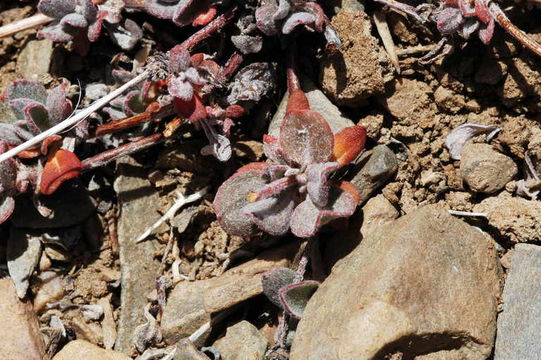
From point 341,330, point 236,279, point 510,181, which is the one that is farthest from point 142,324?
point 510,181

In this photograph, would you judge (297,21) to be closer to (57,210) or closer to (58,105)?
(58,105)

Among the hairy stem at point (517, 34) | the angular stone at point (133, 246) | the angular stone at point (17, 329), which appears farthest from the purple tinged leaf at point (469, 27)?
the angular stone at point (17, 329)

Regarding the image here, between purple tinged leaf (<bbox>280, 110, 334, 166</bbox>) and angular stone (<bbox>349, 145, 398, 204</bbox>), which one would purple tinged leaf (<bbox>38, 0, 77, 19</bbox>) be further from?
angular stone (<bbox>349, 145, 398, 204</bbox>)

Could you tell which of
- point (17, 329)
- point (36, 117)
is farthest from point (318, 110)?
point (17, 329)

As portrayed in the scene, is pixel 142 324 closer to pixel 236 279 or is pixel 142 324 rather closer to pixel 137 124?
pixel 236 279

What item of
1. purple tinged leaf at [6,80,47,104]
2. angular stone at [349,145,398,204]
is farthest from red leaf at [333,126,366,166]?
purple tinged leaf at [6,80,47,104]

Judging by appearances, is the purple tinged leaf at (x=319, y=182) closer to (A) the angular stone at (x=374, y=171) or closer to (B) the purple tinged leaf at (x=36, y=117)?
(A) the angular stone at (x=374, y=171)
